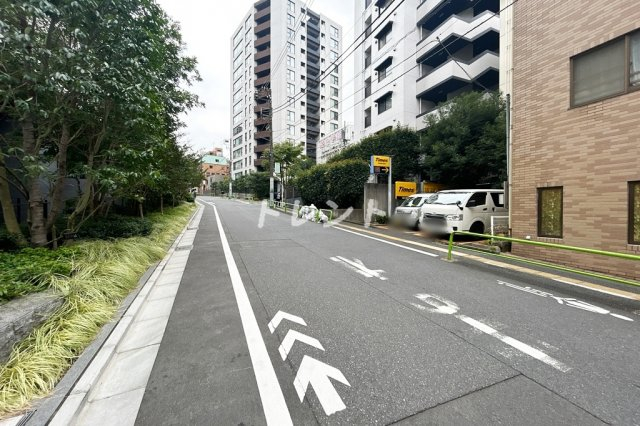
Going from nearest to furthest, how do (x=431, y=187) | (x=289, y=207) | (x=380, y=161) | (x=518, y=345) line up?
(x=518, y=345), (x=380, y=161), (x=431, y=187), (x=289, y=207)

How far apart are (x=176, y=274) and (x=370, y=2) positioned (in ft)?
99.2

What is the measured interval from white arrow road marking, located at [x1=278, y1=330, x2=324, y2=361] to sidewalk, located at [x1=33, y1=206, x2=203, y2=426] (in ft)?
4.26

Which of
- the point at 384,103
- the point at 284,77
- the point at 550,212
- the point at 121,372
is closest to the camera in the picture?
the point at 121,372

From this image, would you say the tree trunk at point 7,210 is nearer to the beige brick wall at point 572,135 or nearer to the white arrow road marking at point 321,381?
the white arrow road marking at point 321,381

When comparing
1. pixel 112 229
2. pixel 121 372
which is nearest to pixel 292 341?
pixel 121 372

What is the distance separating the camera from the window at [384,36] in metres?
22.4

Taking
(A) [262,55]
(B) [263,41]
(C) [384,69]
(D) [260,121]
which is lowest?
(C) [384,69]

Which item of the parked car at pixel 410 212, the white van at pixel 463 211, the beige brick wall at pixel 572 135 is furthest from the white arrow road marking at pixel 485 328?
the parked car at pixel 410 212

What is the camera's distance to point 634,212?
214 inches

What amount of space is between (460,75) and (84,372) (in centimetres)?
2164

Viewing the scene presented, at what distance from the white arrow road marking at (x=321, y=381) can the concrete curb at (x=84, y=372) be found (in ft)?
5.88

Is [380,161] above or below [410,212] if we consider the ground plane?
above

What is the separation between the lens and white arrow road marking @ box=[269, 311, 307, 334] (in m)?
3.49

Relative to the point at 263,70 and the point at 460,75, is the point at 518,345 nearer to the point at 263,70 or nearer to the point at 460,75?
the point at 460,75
